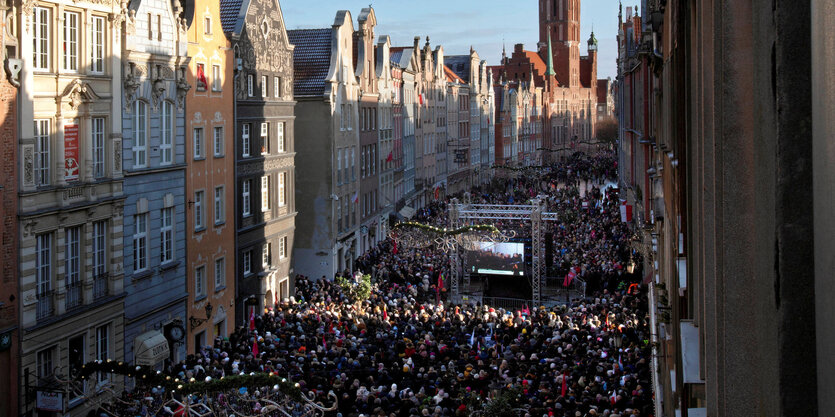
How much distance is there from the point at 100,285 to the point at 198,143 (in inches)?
310

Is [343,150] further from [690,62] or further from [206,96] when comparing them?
[690,62]

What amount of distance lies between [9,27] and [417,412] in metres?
12.1

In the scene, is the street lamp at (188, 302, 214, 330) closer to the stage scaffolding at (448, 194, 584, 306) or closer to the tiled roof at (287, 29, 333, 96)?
the stage scaffolding at (448, 194, 584, 306)

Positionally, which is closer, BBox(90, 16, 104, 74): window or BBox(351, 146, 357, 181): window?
BBox(90, 16, 104, 74): window

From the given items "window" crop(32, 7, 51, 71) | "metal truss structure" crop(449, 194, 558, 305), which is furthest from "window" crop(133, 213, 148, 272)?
"metal truss structure" crop(449, 194, 558, 305)

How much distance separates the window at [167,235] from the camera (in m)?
27.1

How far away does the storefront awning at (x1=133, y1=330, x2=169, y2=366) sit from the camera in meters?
24.5

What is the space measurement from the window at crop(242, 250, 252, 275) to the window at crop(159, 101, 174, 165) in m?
7.79

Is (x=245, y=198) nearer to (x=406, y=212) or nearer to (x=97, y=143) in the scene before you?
(x=97, y=143)

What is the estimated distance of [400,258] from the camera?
45.9 meters

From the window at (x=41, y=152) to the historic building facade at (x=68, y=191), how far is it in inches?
0.9

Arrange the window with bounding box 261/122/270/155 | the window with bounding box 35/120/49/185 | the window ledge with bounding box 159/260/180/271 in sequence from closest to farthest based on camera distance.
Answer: the window with bounding box 35/120/49/185
the window ledge with bounding box 159/260/180/271
the window with bounding box 261/122/270/155

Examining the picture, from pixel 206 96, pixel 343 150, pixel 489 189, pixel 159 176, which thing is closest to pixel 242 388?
pixel 159 176

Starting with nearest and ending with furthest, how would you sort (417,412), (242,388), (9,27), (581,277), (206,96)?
1. (242,388)
2. (9,27)
3. (417,412)
4. (206,96)
5. (581,277)
